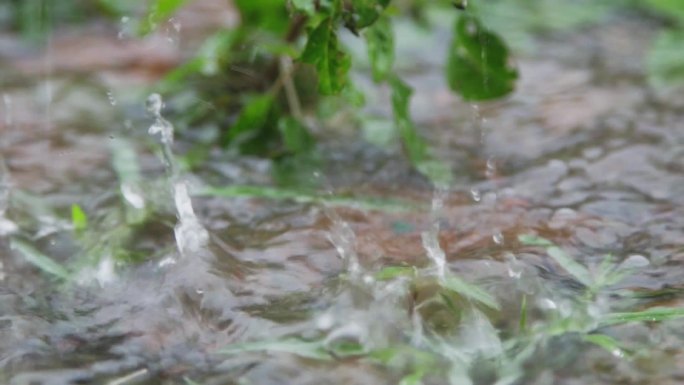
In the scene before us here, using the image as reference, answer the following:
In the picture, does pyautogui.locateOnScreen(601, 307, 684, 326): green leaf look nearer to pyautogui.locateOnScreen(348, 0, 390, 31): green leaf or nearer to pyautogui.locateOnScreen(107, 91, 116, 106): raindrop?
pyautogui.locateOnScreen(348, 0, 390, 31): green leaf

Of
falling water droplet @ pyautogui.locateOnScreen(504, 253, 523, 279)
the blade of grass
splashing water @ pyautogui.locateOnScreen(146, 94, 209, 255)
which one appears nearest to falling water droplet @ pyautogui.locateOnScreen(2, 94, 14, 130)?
splashing water @ pyautogui.locateOnScreen(146, 94, 209, 255)

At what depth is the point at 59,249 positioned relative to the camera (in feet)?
5.40

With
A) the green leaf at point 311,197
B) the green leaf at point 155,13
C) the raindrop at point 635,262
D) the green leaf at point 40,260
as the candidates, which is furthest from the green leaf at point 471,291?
the green leaf at point 155,13

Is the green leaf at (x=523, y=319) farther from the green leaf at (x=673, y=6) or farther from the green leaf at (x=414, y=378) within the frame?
the green leaf at (x=673, y=6)

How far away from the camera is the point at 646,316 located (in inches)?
54.0

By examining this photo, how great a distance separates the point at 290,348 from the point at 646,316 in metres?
0.51

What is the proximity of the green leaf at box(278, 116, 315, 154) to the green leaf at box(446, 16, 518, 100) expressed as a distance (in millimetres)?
331

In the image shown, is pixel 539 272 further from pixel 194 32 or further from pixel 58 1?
pixel 58 1

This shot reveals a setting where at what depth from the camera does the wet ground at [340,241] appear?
1.32m

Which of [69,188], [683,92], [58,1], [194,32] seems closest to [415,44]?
[194,32]

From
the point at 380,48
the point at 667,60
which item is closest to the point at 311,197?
the point at 380,48

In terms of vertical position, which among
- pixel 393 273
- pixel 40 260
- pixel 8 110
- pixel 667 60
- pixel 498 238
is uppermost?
pixel 8 110

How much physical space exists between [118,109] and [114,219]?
73cm

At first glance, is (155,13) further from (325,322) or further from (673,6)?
(673,6)
